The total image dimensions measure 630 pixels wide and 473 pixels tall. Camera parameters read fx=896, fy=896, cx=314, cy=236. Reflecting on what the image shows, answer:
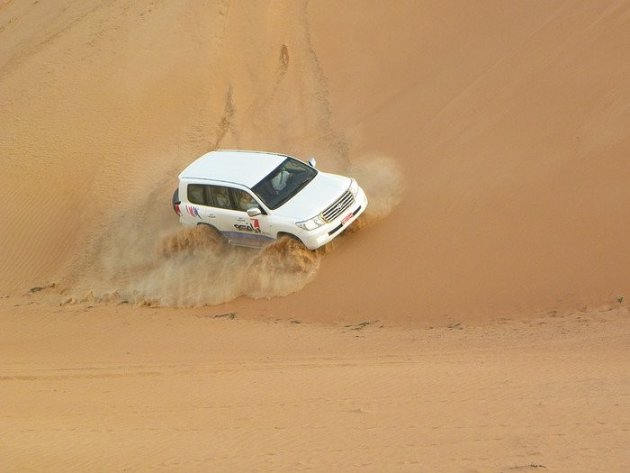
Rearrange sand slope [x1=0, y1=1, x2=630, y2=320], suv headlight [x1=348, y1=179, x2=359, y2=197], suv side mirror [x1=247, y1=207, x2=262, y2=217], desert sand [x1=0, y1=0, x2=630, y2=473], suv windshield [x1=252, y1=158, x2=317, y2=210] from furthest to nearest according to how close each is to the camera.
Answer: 1. suv headlight [x1=348, y1=179, x2=359, y2=197]
2. suv windshield [x1=252, y1=158, x2=317, y2=210]
3. suv side mirror [x1=247, y1=207, x2=262, y2=217]
4. sand slope [x1=0, y1=1, x2=630, y2=320]
5. desert sand [x1=0, y1=0, x2=630, y2=473]

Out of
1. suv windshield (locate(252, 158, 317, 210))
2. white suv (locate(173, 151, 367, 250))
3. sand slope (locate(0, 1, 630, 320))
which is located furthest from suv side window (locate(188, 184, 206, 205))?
sand slope (locate(0, 1, 630, 320))

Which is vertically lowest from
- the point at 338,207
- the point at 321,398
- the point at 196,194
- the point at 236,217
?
the point at 321,398

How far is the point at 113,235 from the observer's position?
18359 mm

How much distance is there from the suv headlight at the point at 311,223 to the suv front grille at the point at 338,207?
4.8 inches

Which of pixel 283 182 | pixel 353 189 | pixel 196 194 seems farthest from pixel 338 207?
pixel 196 194

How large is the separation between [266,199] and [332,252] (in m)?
1.44

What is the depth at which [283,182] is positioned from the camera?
1529 cm

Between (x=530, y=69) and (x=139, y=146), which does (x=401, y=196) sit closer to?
(x=530, y=69)

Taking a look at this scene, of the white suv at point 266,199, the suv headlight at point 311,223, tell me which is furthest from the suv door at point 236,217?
the suv headlight at point 311,223

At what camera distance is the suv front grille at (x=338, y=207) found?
47.9ft

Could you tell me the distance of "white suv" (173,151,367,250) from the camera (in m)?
14.6

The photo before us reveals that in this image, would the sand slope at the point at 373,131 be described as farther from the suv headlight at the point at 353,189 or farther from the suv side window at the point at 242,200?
the suv side window at the point at 242,200

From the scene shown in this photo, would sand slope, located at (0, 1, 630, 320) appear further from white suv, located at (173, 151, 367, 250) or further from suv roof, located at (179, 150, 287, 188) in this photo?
suv roof, located at (179, 150, 287, 188)

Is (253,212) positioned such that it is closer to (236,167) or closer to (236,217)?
(236,217)
